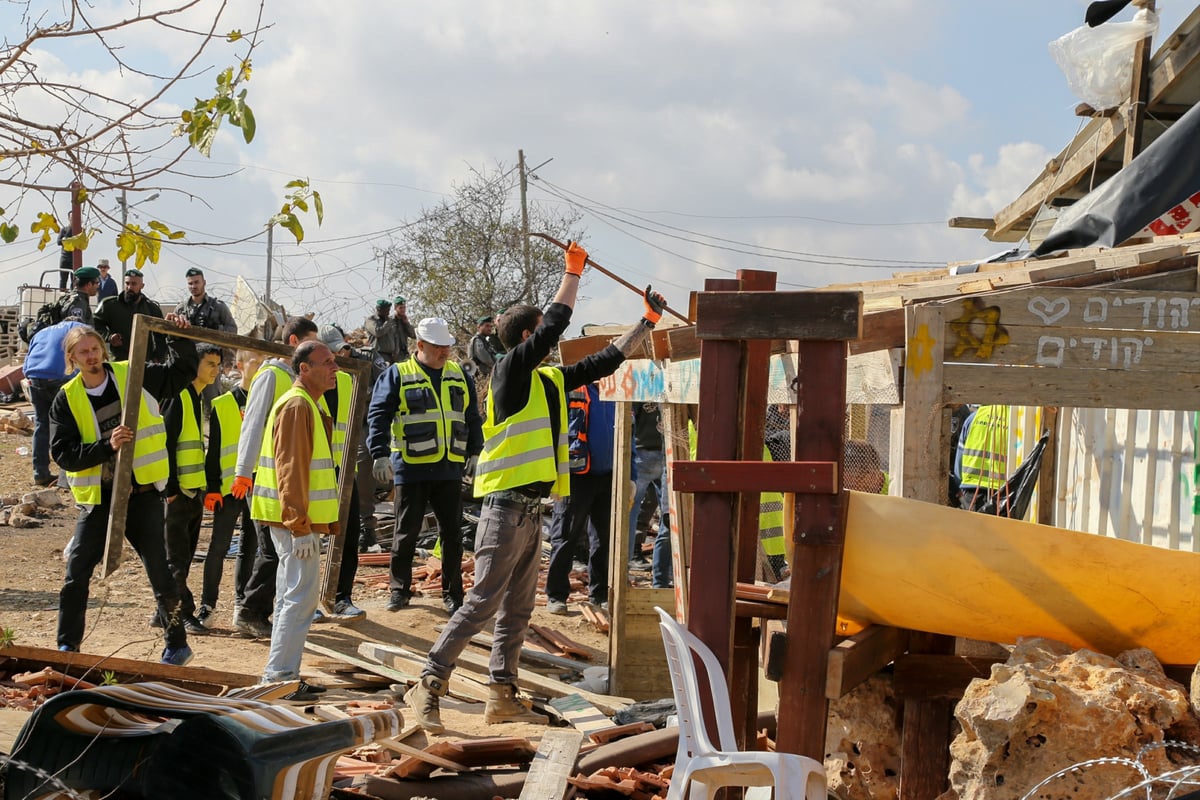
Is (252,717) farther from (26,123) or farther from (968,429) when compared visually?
(968,429)

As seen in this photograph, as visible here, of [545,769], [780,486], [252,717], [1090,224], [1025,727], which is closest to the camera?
[1025,727]

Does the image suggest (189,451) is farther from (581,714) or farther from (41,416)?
(41,416)

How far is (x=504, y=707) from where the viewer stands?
694 centimetres

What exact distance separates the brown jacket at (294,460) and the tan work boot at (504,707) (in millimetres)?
1459

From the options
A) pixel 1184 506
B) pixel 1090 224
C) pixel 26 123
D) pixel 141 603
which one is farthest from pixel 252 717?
pixel 141 603

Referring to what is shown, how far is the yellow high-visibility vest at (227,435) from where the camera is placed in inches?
357

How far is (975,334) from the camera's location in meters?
4.27

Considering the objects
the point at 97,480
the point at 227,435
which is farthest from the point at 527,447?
the point at 227,435

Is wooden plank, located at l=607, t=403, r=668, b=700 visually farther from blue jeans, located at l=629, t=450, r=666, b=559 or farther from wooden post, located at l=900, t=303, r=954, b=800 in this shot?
wooden post, located at l=900, t=303, r=954, b=800

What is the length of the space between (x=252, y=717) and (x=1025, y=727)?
2.54 meters

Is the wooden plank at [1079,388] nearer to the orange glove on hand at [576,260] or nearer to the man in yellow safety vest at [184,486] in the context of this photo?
the orange glove on hand at [576,260]

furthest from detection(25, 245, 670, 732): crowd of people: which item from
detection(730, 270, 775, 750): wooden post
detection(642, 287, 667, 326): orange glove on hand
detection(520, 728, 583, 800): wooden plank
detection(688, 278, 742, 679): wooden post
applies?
detection(688, 278, 742, 679): wooden post

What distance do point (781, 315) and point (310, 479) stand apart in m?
4.18

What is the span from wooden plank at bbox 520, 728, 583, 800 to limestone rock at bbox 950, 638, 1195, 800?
222 cm
